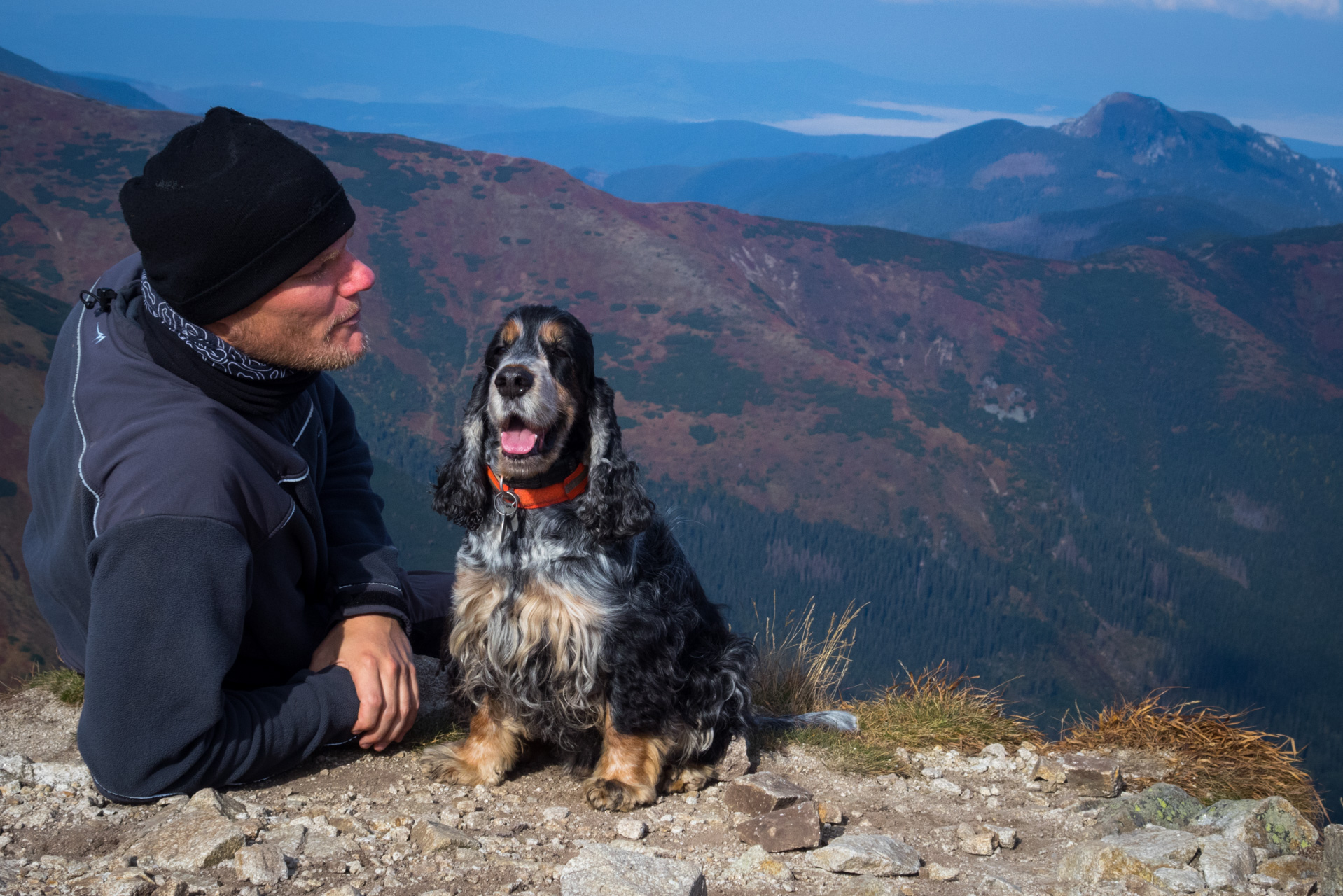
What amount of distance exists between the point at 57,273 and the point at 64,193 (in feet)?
14.1

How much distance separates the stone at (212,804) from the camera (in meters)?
3.55

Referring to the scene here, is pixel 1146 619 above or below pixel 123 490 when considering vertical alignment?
below

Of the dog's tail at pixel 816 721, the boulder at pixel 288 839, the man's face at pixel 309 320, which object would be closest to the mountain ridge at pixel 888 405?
the dog's tail at pixel 816 721

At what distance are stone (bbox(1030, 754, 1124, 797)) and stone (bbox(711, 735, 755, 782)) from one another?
1583mm

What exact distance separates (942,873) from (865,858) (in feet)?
1.05

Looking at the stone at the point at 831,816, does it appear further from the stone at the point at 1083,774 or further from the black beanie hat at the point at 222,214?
the black beanie hat at the point at 222,214

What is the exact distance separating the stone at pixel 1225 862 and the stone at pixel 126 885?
360 centimetres

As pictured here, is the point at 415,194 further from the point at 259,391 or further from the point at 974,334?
the point at 259,391

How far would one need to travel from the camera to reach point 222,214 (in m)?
3.54

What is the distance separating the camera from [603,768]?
431 centimetres

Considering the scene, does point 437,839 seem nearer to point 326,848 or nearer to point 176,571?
point 326,848

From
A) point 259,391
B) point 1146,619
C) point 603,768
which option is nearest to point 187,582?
point 259,391

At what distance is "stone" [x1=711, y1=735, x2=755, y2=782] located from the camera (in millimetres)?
4609

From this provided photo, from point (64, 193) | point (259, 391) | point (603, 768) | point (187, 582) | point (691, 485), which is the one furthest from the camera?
point (64, 193)
